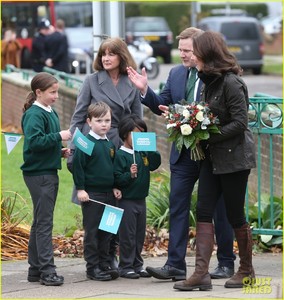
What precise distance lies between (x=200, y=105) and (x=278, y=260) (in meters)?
2.18

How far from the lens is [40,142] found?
23.7 feet

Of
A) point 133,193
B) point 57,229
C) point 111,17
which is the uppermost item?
point 111,17

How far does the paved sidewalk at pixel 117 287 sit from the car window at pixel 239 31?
28582mm

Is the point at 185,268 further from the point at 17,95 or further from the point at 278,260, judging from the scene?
the point at 17,95

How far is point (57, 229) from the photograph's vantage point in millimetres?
9734

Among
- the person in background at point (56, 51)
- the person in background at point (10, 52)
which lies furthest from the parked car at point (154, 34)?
the person in background at point (56, 51)

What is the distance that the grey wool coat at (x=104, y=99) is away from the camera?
785cm

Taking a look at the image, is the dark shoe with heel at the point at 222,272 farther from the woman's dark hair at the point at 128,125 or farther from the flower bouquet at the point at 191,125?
the woman's dark hair at the point at 128,125

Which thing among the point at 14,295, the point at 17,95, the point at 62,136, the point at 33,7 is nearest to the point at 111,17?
the point at 62,136

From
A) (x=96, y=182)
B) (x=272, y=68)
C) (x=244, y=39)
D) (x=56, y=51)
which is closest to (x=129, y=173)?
(x=96, y=182)

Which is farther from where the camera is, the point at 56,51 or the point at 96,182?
the point at 56,51

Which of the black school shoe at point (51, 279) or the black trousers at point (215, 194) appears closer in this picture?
the black trousers at point (215, 194)

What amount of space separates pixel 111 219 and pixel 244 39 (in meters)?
29.6

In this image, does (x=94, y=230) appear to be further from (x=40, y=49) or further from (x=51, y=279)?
(x=40, y=49)
